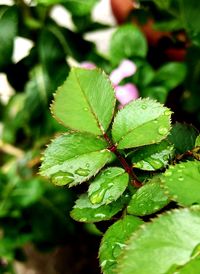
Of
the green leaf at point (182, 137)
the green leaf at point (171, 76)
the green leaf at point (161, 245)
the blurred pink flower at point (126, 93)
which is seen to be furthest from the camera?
the green leaf at point (171, 76)

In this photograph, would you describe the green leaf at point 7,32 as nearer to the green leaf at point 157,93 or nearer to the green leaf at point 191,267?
the green leaf at point 157,93

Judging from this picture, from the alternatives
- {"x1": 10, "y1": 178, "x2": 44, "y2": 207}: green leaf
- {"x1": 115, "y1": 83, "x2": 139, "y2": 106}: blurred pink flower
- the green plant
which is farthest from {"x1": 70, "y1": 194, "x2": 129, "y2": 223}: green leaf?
{"x1": 10, "y1": 178, "x2": 44, "y2": 207}: green leaf

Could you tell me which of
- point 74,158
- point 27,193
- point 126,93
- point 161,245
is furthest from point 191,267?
point 27,193

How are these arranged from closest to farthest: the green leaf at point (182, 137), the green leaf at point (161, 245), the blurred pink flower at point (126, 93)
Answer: the green leaf at point (161, 245)
the green leaf at point (182, 137)
the blurred pink flower at point (126, 93)

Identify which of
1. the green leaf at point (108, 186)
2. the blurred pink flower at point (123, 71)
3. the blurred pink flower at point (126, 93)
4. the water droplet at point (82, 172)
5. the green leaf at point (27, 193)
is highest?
the water droplet at point (82, 172)

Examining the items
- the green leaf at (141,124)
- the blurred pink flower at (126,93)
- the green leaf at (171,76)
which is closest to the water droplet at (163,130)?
the green leaf at (141,124)

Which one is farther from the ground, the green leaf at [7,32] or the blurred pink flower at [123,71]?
the green leaf at [7,32]

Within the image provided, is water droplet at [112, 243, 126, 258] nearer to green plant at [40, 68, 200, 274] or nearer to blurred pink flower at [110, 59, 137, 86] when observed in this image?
green plant at [40, 68, 200, 274]

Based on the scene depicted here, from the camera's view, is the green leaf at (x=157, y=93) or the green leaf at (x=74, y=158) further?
the green leaf at (x=157, y=93)
